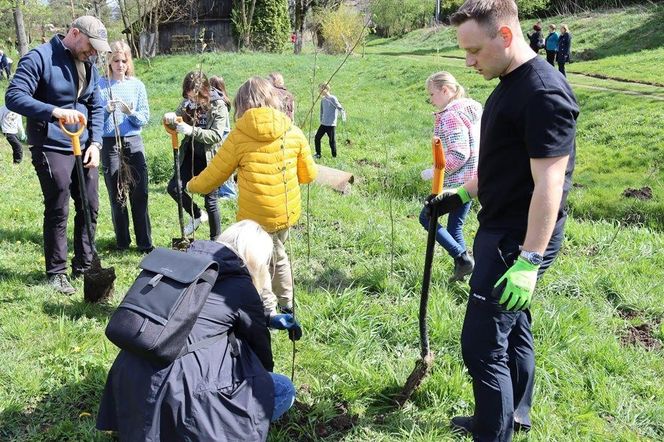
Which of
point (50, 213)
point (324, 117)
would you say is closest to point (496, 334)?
point (50, 213)

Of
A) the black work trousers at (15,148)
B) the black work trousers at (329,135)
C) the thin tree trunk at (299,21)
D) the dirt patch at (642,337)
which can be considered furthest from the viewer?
the thin tree trunk at (299,21)

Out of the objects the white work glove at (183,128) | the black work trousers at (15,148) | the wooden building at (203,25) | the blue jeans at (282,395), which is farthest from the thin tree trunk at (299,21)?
the blue jeans at (282,395)

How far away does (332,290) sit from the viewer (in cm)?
434

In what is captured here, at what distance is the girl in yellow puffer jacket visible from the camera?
11.3 ft

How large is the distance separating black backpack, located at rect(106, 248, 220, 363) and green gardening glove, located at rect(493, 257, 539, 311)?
1.14 meters

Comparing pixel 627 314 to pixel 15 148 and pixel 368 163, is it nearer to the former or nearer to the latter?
pixel 368 163

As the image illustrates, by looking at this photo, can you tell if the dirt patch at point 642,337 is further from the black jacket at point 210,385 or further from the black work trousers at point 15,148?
the black work trousers at point 15,148

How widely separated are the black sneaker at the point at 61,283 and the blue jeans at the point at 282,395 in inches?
86.1

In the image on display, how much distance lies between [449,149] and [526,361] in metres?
1.99

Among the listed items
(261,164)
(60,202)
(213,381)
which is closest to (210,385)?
(213,381)

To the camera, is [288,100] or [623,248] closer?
[288,100]

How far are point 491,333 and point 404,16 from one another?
44.0 meters

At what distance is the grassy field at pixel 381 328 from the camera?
2.86m

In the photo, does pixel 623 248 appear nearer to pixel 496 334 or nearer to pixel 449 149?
pixel 449 149
